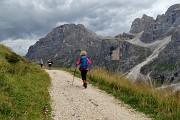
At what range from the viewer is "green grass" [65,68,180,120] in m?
16.7

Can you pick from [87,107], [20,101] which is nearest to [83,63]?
[87,107]

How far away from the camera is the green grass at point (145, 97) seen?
1670 cm

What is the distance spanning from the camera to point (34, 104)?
1709cm

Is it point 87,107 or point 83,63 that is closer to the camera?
point 87,107

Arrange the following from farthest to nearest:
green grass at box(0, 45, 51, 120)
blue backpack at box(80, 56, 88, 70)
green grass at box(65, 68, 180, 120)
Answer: blue backpack at box(80, 56, 88, 70), green grass at box(65, 68, 180, 120), green grass at box(0, 45, 51, 120)

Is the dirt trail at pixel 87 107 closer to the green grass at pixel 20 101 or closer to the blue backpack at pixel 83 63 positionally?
the green grass at pixel 20 101

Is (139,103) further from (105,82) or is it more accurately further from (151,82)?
(105,82)

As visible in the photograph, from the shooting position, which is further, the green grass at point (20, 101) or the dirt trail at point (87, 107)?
the dirt trail at point (87, 107)

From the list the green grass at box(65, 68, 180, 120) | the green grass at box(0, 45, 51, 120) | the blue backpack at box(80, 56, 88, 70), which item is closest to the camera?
the green grass at box(0, 45, 51, 120)

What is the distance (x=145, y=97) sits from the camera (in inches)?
781

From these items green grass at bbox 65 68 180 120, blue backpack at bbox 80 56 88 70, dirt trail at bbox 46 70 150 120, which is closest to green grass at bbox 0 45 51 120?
dirt trail at bbox 46 70 150 120

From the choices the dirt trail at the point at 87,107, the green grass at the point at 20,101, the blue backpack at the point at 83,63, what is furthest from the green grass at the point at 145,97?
the green grass at the point at 20,101

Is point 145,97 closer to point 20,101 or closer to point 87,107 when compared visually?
point 87,107

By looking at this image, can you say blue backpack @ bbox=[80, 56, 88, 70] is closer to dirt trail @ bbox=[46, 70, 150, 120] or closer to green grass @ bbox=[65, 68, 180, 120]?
green grass @ bbox=[65, 68, 180, 120]
